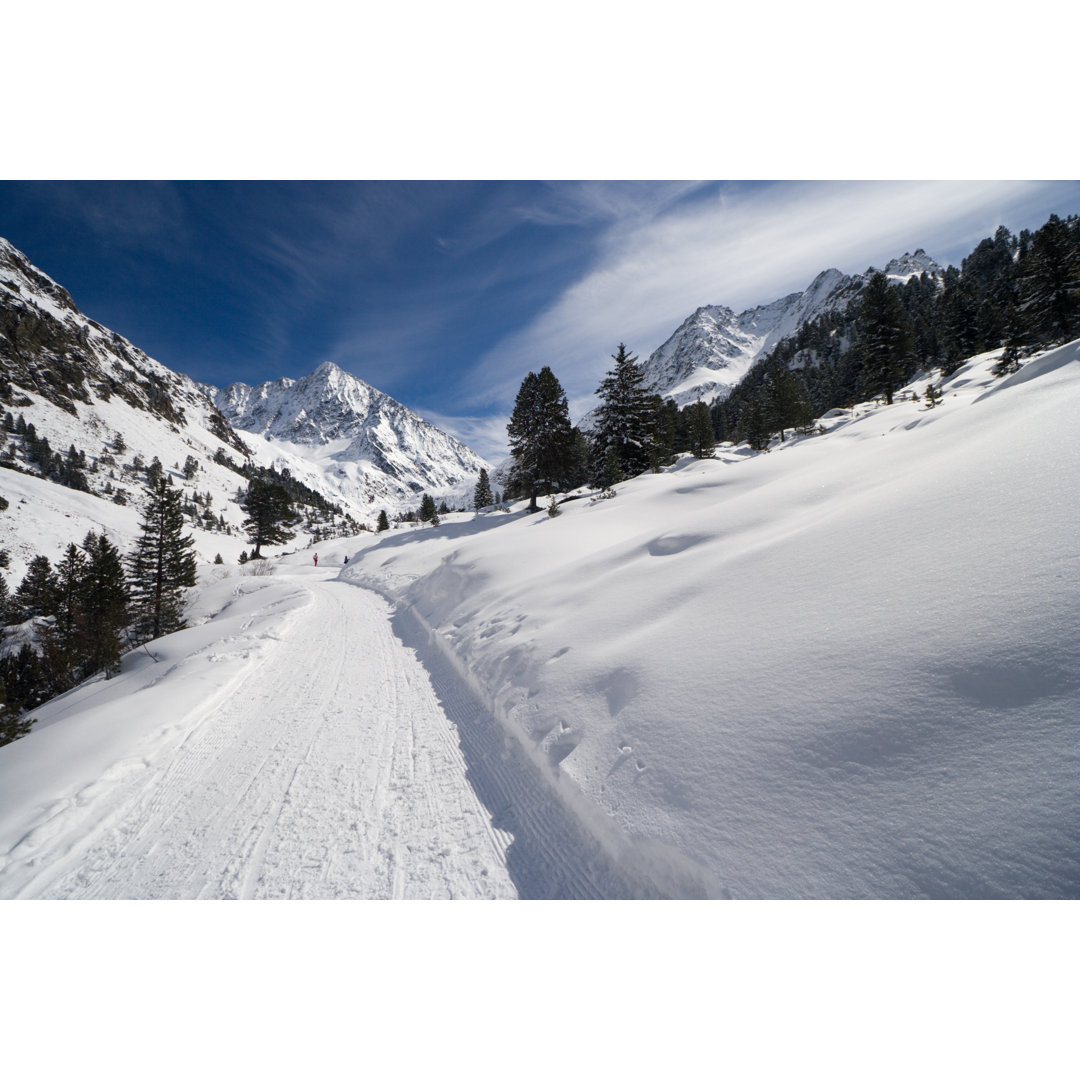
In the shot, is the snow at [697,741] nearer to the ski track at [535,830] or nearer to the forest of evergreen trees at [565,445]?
the ski track at [535,830]

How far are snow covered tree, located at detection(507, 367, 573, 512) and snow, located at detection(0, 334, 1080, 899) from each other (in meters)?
22.0

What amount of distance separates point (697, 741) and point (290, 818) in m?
3.94

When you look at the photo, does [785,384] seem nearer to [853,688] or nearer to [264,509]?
[853,688]

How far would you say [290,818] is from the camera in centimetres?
409

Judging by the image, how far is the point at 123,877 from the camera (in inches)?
142

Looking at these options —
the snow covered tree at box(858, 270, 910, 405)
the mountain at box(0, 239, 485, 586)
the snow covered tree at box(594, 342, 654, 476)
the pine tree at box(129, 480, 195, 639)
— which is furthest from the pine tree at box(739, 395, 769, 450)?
the mountain at box(0, 239, 485, 586)

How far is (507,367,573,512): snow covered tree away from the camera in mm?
28484

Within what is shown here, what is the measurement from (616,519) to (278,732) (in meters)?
10.4

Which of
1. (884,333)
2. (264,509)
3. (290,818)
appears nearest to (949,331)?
(884,333)

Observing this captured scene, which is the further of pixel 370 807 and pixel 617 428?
pixel 617 428

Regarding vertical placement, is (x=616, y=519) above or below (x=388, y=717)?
above
